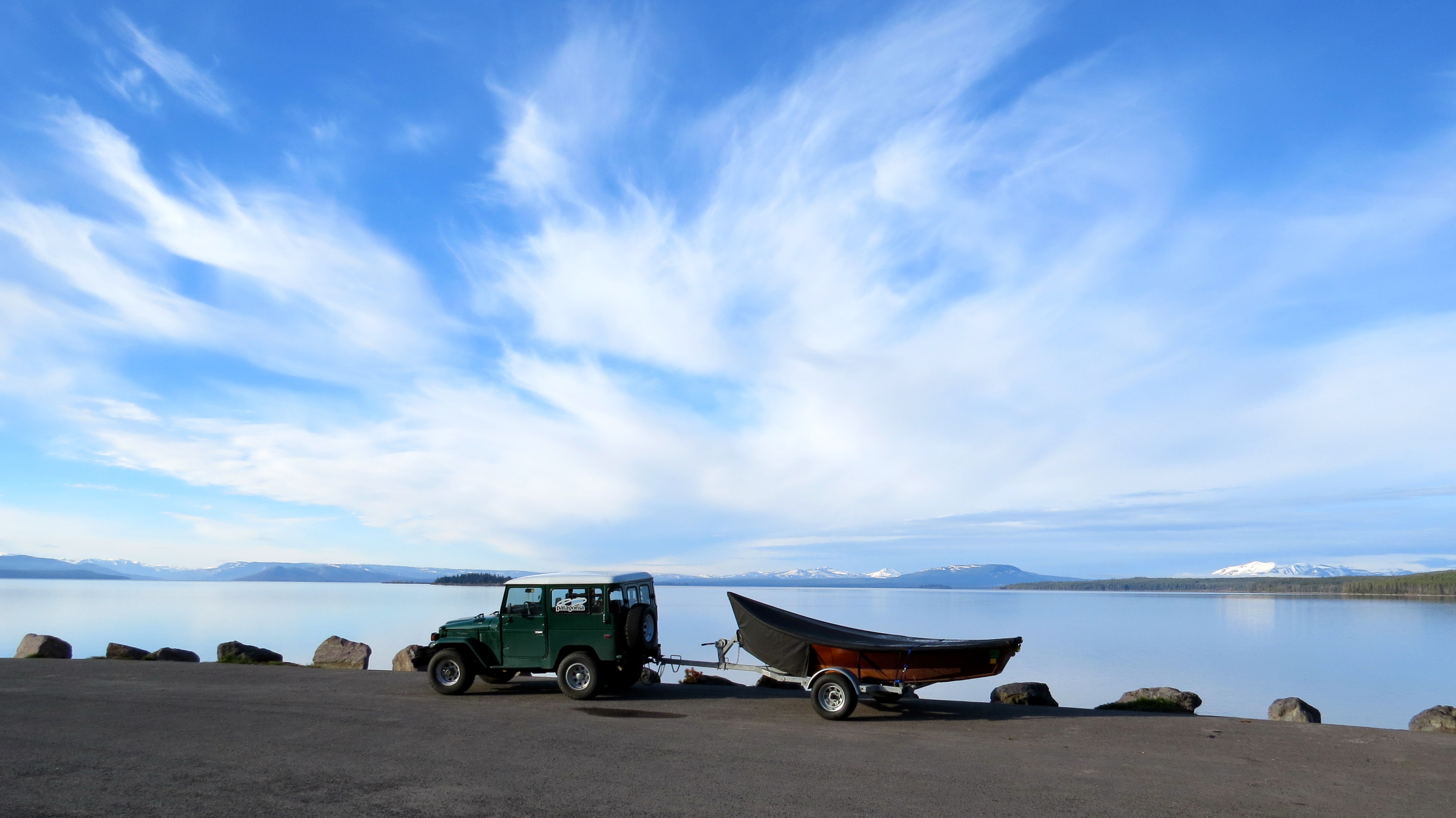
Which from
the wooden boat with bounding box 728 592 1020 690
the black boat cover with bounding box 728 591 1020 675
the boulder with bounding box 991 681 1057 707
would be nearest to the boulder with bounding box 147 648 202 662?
the black boat cover with bounding box 728 591 1020 675

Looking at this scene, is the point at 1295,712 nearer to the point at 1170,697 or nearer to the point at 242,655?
the point at 1170,697

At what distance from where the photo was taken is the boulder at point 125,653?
20.9 metres

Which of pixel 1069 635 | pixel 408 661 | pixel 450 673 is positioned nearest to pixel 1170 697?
pixel 450 673

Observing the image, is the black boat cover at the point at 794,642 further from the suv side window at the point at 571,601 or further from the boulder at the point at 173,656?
the boulder at the point at 173,656

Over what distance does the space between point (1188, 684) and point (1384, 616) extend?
6887 centimetres

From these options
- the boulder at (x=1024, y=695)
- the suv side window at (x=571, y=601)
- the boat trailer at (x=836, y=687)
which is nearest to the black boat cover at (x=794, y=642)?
the boat trailer at (x=836, y=687)

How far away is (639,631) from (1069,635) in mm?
43060

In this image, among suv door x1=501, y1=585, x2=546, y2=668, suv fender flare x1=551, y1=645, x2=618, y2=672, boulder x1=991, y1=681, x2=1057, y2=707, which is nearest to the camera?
suv fender flare x1=551, y1=645, x2=618, y2=672

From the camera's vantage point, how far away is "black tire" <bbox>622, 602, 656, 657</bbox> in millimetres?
14430

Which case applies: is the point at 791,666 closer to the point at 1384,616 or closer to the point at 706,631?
the point at 706,631

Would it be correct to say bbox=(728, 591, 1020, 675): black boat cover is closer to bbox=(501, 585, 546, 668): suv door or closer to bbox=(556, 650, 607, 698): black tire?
bbox=(556, 650, 607, 698): black tire

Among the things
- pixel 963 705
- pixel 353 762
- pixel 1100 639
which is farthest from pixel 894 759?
pixel 1100 639

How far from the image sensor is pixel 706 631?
39.9 metres

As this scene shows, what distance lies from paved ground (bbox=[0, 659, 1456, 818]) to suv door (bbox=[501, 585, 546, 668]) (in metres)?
0.71
